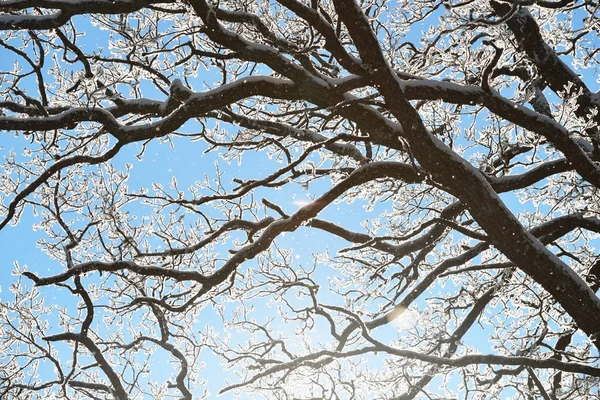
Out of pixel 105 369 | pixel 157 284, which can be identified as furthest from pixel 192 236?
pixel 105 369

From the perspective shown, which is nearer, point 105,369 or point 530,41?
point 530,41

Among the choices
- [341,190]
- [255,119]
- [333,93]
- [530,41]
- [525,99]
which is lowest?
[341,190]

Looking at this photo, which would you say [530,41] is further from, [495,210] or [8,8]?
[8,8]

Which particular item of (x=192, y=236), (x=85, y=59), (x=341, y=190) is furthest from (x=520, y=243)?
(x=192, y=236)

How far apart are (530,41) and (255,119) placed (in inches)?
135

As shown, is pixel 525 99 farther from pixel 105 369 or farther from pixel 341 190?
pixel 105 369

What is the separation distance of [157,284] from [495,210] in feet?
14.8

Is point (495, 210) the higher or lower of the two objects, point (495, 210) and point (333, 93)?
the lower

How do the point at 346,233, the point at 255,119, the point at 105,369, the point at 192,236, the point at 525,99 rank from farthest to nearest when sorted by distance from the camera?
the point at 192,236 < the point at 105,369 < the point at 255,119 < the point at 346,233 < the point at 525,99

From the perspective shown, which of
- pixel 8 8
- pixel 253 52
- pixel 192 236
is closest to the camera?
pixel 8 8

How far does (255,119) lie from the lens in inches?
212

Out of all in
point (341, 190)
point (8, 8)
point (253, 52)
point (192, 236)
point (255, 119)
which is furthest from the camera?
point (192, 236)

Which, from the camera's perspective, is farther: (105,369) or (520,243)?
(105,369)

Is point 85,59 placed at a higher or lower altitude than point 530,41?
lower
